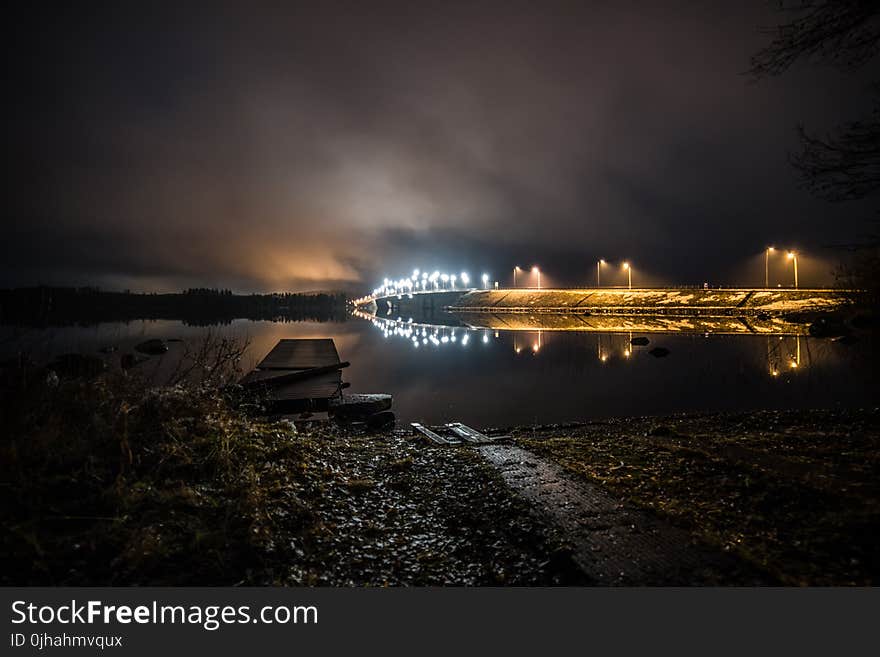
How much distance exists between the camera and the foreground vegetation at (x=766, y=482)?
18.5ft

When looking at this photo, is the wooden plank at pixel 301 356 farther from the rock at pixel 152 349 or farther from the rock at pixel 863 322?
the rock at pixel 863 322

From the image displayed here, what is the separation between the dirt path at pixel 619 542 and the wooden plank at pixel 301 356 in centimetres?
2106

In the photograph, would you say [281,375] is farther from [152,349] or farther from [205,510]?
[152,349]

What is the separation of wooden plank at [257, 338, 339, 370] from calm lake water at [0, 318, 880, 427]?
90.7 inches

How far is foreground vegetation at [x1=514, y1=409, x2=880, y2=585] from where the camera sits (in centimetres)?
563

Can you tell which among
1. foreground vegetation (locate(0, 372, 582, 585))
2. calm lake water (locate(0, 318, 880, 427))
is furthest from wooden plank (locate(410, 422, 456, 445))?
calm lake water (locate(0, 318, 880, 427))

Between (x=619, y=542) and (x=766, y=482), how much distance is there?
3388 millimetres

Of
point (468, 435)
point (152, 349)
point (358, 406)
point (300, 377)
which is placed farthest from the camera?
point (152, 349)

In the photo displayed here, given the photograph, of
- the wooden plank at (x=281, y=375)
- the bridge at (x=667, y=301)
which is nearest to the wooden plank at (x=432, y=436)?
the wooden plank at (x=281, y=375)

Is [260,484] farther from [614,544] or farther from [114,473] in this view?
[614,544]

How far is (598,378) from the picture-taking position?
30969mm

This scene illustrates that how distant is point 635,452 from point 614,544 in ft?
16.4

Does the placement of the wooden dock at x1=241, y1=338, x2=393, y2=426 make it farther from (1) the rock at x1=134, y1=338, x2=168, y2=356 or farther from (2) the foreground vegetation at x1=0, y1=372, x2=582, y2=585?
Result: (1) the rock at x1=134, y1=338, x2=168, y2=356

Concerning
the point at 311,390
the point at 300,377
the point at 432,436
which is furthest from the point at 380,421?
the point at 300,377
